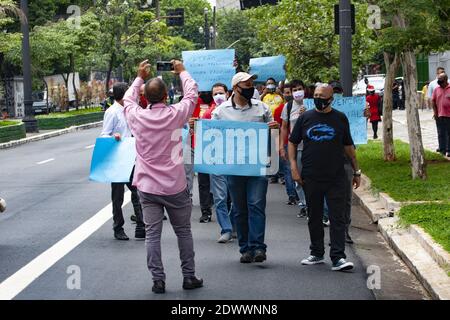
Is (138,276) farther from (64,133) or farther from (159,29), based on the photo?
(159,29)

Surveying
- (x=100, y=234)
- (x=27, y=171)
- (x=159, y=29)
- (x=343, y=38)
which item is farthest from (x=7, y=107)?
(x=100, y=234)

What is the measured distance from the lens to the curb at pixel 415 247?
28.6 ft

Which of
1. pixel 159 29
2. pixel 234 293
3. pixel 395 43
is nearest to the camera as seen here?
pixel 234 293

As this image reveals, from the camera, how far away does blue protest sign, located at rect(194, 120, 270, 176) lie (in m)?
9.88

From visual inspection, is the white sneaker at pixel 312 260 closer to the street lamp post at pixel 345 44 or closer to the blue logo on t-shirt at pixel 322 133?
the blue logo on t-shirt at pixel 322 133

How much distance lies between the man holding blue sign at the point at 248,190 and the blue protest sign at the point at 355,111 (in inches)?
154

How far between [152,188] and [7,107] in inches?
2141

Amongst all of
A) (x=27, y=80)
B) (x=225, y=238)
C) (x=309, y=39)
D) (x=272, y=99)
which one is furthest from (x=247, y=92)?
(x=27, y=80)

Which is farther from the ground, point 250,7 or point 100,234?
point 250,7

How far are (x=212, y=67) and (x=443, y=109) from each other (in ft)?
25.1

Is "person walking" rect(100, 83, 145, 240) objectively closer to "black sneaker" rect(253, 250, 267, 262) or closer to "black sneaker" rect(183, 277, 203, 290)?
"black sneaker" rect(253, 250, 267, 262)

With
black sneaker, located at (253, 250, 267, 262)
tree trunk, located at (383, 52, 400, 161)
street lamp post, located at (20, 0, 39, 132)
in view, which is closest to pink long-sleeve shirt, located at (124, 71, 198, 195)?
black sneaker, located at (253, 250, 267, 262)

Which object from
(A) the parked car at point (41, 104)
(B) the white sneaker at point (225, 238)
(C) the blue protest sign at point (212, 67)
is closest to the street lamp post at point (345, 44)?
(C) the blue protest sign at point (212, 67)

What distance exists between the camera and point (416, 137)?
642 inches
